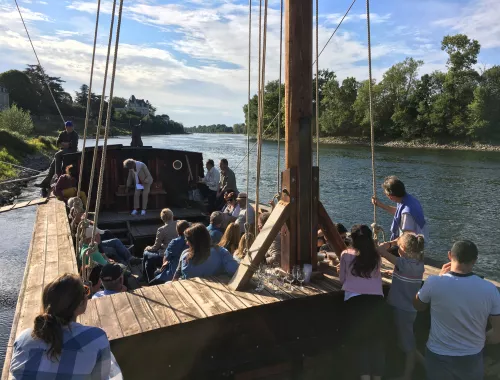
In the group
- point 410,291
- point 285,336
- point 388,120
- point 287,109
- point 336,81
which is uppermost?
point 336,81

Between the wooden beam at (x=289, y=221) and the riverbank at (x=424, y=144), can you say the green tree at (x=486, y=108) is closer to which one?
the riverbank at (x=424, y=144)

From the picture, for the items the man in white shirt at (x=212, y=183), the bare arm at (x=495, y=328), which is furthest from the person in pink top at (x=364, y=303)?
the man in white shirt at (x=212, y=183)

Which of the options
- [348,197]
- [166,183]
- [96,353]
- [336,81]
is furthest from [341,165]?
[336,81]

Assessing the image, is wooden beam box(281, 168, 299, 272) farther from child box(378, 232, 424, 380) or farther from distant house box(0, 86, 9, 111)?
distant house box(0, 86, 9, 111)

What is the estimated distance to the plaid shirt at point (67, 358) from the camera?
191 cm

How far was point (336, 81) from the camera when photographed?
7150cm

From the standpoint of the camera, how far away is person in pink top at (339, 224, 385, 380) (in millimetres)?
3377

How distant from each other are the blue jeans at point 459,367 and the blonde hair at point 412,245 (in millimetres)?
757

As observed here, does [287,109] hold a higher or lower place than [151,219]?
higher

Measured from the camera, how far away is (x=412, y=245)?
331 cm

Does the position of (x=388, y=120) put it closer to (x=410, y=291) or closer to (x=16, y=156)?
(x=16, y=156)

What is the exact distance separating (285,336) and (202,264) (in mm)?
1015

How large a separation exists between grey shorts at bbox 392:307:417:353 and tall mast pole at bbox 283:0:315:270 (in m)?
0.95

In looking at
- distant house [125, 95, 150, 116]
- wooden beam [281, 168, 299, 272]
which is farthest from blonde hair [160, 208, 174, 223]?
distant house [125, 95, 150, 116]
